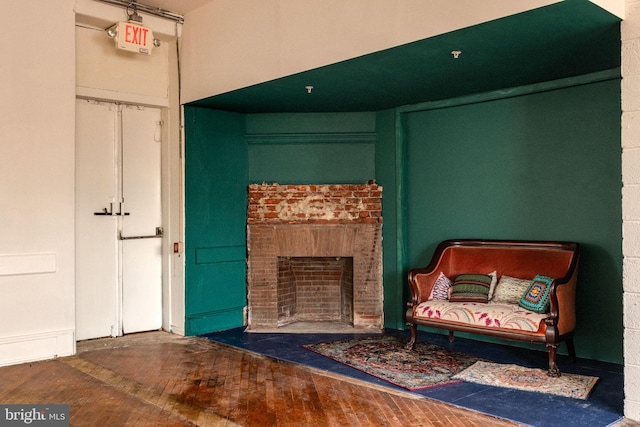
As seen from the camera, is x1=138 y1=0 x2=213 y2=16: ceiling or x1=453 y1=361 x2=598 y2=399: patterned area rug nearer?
x1=453 y1=361 x2=598 y2=399: patterned area rug

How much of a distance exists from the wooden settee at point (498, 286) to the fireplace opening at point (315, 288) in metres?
1.40

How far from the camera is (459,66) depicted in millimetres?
4648

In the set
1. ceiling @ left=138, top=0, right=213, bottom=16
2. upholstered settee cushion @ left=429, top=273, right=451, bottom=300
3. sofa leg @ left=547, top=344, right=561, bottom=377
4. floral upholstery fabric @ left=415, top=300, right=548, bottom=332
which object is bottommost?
sofa leg @ left=547, top=344, right=561, bottom=377

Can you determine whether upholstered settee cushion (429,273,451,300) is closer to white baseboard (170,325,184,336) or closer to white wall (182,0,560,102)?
white wall (182,0,560,102)

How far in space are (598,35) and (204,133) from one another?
3994 millimetres

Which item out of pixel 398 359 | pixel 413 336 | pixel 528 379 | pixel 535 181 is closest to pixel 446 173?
pixel 535 181

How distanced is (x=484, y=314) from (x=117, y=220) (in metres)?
3.81

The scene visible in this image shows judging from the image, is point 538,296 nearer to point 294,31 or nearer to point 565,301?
point 565,301

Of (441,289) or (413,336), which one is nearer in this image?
(413,336)

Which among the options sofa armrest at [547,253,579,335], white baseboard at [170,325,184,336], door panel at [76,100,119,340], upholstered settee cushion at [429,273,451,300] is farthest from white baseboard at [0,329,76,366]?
sofa armrest at [547,253,579,335]

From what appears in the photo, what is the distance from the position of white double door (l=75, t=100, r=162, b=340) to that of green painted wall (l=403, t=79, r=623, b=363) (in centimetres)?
288

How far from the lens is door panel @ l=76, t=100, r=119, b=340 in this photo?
18.6ft

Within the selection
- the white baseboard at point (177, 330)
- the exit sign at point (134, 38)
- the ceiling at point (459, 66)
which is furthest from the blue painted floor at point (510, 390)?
the exit sign at point (134, 38)

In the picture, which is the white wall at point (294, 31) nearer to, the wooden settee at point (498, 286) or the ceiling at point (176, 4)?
the ceiling at point (176, 4)
